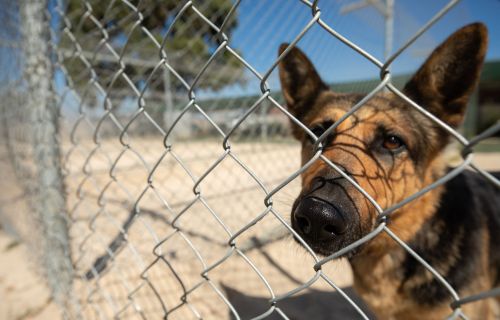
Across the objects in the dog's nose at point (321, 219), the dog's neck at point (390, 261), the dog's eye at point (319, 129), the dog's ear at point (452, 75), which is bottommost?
the dog's neck at point (390, 261)

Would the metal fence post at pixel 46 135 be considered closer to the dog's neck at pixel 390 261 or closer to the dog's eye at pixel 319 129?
the dog's eye at pixel 319 129

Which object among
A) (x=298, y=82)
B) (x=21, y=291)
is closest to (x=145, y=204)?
(x=21, y=291)

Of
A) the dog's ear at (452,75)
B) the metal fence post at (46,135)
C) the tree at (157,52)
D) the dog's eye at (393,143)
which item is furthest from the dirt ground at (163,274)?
the tree at (157,52)

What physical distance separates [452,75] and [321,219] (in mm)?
1073

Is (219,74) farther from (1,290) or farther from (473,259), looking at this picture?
(473,259)

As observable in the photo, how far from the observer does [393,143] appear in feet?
5.09

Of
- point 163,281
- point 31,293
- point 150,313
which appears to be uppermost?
point 31,293

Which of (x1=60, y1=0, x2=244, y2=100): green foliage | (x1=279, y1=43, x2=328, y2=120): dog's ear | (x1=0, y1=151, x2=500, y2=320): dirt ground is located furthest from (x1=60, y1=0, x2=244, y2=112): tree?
(x1=0, y1=151, x2=500, y2=320): dirt ground

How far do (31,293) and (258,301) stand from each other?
5.94ft

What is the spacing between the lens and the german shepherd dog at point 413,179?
128 cm

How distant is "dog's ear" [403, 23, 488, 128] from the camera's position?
113cm

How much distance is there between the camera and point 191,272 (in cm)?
258

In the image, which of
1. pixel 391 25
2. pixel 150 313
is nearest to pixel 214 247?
pixel 150 313

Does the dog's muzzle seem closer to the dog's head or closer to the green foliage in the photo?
the dog's head
